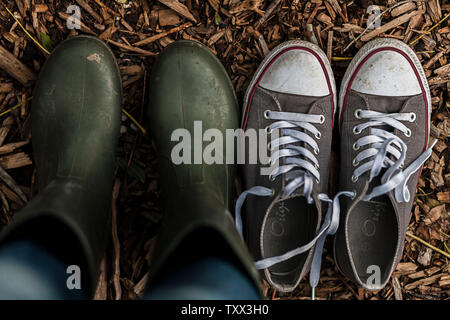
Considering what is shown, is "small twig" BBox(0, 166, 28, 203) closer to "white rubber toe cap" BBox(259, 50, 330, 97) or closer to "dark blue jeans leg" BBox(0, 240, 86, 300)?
"dark blue jeans leg" BBox(0, 240, 86, 300)

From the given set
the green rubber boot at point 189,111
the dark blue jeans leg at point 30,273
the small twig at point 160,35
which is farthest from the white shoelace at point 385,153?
the dark blue jeans leg at point 30,273

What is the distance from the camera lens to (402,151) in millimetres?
1292

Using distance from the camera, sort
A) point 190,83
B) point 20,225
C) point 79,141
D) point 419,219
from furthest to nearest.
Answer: point 419,219 < point 190,83 < point 79,141 < point 20,225

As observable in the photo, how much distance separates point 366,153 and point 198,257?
29.8 inches

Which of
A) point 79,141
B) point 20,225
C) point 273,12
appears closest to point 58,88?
point 79,141

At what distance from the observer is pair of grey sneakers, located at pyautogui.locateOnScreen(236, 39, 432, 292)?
51.6 inches

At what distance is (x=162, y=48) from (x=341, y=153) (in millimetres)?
741

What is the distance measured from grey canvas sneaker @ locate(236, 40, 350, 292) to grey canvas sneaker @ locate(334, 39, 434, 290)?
0.26 feet

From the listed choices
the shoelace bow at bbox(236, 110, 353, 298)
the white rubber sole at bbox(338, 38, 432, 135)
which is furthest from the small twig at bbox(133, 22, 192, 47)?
the white rubber sole at bbox(338, 38, 432, 135)

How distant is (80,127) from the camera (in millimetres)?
1254

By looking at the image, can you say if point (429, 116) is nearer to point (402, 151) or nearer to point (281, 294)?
point (402, 151)

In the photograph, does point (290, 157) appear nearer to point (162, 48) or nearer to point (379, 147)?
point (379, 147)

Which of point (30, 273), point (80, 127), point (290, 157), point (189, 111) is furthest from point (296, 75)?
point (30, 273)
